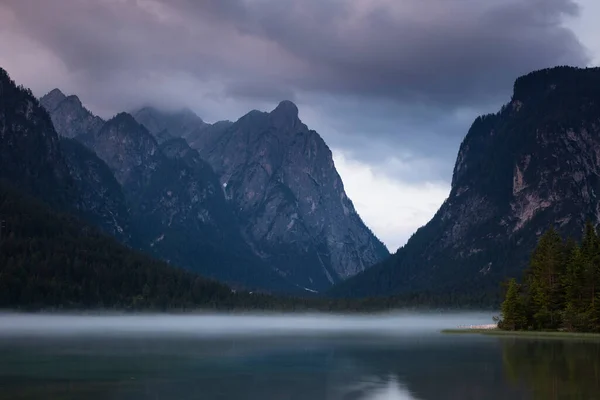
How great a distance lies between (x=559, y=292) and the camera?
133 metres

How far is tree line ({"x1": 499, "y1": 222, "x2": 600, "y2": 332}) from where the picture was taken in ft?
406

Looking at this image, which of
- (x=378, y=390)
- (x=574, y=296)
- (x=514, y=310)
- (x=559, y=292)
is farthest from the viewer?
(x=514, y=310)

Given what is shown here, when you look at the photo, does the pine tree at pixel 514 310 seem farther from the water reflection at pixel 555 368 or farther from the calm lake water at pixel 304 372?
the water reflection at pixel 555 368

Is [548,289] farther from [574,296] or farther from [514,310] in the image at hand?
[514,310]

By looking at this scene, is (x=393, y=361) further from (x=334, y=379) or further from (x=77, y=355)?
(x=77, y=355)

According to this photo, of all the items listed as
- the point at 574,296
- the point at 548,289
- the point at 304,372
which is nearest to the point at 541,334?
the point at 574,296

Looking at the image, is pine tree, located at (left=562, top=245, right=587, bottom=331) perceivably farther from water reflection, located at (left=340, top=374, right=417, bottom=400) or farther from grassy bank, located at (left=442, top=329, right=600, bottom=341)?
water reflection, located at (left=340, top=374, right=417, bottom=400)

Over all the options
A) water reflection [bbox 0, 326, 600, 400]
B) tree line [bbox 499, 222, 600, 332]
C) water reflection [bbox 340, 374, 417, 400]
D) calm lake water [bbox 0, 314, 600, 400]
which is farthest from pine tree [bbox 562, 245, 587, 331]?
water reflection [bbox 340, 374, 417, 400]

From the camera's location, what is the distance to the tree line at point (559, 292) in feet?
406

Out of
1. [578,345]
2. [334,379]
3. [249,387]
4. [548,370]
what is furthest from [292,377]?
[578,345]

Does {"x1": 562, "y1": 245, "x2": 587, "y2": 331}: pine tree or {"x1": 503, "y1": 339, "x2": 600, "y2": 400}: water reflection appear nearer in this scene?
{"x1": 503, "y1": 339, "x2": 600, "y2": 400}: water reflection

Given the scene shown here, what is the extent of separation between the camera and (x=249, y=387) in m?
61.3

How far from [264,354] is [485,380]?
1476 inches

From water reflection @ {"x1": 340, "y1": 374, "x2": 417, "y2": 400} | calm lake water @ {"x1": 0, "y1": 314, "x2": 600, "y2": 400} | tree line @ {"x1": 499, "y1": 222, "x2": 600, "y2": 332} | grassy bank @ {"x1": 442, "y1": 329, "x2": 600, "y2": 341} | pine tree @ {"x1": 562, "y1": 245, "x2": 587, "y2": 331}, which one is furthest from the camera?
pine tree @ {"x1": 562, "y1": 245, "x2": 587, "y2": 331}
